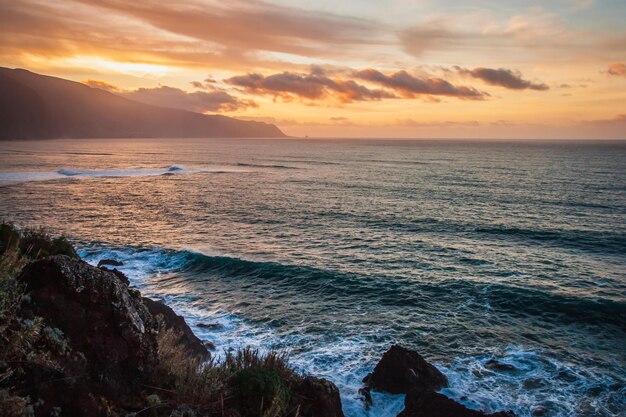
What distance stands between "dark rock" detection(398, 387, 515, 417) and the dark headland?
401 cm

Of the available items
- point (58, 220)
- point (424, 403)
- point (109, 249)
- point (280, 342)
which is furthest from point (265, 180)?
point (424, 403)

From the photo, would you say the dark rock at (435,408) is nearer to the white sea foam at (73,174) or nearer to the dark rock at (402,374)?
the dark rock at (402,374)

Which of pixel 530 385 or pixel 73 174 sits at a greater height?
pixel 73 174

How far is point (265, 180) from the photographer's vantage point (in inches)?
2726

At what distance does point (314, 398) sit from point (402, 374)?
5843mm

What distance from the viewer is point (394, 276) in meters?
24.5

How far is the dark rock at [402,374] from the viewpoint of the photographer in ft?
44.8

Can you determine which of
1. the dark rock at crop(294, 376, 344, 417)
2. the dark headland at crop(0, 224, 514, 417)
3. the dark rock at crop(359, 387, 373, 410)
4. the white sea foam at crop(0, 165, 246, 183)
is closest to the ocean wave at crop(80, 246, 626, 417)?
the dark rock at crop(359, 387, 373, 410)

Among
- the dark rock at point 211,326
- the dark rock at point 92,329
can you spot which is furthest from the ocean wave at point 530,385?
the dark rock at point 92,329

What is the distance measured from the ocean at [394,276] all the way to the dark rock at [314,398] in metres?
4.25

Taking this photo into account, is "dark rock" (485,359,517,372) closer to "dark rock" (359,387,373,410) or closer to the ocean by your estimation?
the ocean

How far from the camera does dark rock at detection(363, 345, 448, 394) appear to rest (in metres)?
13.6

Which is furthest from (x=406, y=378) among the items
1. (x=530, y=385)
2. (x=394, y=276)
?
(x=394, y=276)

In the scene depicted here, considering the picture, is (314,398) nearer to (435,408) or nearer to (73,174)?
(435,408)
